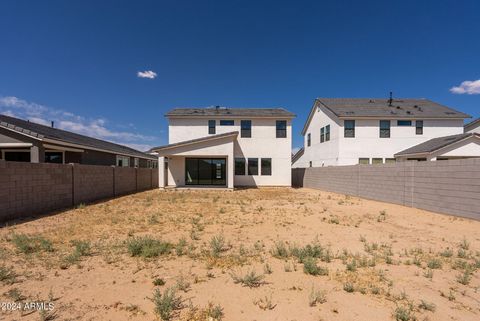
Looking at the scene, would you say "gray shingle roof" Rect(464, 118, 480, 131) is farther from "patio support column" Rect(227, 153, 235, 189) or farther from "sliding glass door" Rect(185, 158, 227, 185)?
"sliding glass door" Rect(185, 158, 227, 185)

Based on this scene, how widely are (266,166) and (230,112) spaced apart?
613 centimetres

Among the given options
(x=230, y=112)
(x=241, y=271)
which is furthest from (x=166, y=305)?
(x=230, y=112)

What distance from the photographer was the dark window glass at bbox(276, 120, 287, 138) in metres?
21.6

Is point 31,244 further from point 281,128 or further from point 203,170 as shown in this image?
point 281,128

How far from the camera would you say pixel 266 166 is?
2161 cm

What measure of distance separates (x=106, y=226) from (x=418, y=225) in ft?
32.5

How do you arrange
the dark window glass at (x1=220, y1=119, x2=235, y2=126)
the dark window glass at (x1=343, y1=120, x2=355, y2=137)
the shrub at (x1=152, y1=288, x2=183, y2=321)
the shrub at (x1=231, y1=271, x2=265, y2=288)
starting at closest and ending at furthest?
1. the shrub at (x1=152, y1=288, x2=183, y2=321)
2. the shrub at (x1=231, y1=271, x2=265, y2=288)
3. the dark window glass at (x1=343, y1=120, x2=355, y2=137)
4. the dark window glass at (x1=220, y1=119, x2=235, y2=126)

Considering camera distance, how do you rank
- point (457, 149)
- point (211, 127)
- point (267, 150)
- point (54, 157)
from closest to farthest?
point (54, 157), point (457, 149), point (267, 150), point (211, 127)

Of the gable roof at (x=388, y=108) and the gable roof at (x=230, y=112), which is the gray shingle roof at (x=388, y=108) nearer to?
the gable roof at (x=388, y=108)

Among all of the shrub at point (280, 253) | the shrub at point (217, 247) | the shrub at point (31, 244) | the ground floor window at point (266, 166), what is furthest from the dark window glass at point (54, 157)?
the shrub at point (280, 253)

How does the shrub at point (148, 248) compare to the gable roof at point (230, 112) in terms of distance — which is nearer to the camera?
the shrub at point (148, 248)

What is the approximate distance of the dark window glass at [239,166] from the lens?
853 inches

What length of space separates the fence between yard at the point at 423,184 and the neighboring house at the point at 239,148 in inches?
→ 242

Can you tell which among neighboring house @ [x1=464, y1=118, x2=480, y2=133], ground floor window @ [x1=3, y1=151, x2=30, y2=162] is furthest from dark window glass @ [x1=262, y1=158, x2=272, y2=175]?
neighboring house @ [x1=464, y1=118, x2=480, y2=133]
